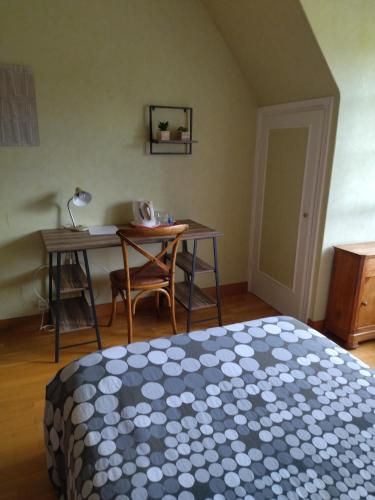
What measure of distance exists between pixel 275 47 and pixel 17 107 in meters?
1.78

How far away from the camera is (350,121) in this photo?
7.90 feet

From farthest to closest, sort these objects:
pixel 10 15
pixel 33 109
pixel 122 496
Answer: pixel 33 109 < pixel 10 15 < pixel 122 496

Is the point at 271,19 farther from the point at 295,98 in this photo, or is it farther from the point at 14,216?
the point at 14,216

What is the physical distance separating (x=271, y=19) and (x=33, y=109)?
167cm

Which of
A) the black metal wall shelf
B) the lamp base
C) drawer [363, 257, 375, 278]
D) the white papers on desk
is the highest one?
the black metal wall shelf

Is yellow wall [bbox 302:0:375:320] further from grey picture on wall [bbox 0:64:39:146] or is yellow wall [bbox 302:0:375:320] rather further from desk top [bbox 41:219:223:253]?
grey picture on wall [bbox 0:64:39:146]

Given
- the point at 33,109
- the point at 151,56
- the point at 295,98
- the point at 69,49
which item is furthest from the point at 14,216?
the point at 295,98

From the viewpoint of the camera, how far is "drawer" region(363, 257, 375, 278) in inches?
96.3

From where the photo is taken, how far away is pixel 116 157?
277cm

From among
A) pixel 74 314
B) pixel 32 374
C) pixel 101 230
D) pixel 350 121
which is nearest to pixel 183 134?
pixel 101 230

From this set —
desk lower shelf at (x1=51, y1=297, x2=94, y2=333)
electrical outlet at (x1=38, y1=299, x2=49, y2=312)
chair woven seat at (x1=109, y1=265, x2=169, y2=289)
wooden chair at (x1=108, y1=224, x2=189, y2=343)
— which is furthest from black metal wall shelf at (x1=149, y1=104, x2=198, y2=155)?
electrical outlet at (x1=38, y1=299, x2=49, y2=312)

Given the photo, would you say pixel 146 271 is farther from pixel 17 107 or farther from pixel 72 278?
pixel 17 107

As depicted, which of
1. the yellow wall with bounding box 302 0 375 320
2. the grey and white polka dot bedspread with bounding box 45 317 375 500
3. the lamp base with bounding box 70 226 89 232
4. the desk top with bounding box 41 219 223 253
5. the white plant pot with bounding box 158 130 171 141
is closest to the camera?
the grey and white polka dot bedspread with bounding box 45 317 375 500

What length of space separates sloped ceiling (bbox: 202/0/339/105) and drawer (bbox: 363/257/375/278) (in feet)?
3.66
